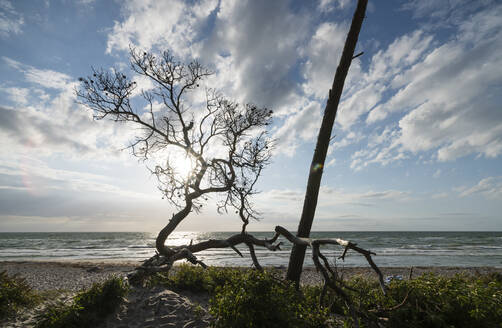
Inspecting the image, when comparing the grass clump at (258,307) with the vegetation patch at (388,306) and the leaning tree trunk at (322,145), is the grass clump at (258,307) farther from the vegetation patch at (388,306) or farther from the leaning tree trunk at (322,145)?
the leaning tree trunk at (322,145)

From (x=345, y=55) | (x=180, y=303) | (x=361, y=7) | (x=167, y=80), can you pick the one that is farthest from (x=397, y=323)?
(x=167, y=80)

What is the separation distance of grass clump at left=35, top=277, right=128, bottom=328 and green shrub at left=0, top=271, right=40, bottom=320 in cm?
79

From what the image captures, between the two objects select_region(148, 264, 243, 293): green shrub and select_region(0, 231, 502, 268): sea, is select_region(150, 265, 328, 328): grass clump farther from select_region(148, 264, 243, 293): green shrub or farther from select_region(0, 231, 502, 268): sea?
select_region(148, 264, 243, 293): green shrub

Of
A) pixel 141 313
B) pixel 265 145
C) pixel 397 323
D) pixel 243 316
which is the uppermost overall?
pixel 265 145

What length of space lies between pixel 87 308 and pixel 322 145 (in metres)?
5.78

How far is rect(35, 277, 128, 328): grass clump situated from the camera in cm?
407

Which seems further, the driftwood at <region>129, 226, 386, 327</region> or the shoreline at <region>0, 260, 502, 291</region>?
the shoreline at <region>0, 260, 502, 291</region>

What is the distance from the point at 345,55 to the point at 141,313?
699 cm

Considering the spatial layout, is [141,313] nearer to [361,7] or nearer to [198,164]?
[198,164]

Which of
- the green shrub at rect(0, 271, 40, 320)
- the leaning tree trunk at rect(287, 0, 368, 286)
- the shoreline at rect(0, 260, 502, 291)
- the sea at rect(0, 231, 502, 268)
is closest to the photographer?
the green shrub at rect(0, 271, 40, 320)

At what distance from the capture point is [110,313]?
15.5ft

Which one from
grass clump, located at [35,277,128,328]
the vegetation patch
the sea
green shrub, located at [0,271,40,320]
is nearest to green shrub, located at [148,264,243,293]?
grass clump, located at [35,277,128,328]

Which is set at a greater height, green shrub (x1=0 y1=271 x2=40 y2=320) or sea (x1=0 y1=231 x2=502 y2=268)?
green shrub (x1=0 y1=271 x2=40 y2=320)

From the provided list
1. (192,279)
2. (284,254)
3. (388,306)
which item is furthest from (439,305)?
(284,254)
